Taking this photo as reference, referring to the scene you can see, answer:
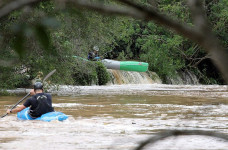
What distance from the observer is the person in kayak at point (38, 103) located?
31.6 ft

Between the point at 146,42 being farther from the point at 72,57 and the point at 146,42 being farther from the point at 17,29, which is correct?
the point at 17,29

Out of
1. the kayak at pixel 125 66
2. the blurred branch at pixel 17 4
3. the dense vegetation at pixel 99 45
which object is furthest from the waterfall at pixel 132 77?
the blurred branch at pixel 17 4

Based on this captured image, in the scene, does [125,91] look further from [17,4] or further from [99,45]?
[17,4]

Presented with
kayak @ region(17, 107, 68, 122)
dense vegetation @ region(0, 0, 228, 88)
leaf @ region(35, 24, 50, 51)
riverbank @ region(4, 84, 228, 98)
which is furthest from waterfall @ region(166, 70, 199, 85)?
leaf @ region(35, 24, 50, 51)

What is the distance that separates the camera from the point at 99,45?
17125mm

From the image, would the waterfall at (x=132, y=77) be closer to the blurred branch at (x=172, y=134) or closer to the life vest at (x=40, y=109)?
the life vest at (x=40, y=109)

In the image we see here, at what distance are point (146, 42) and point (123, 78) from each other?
483 cm

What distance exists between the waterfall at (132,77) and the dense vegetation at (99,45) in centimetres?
103

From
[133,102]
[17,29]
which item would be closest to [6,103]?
[133,102]

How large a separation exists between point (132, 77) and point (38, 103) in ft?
53.2

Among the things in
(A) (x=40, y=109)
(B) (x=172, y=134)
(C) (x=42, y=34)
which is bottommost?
(A) (x=40, y=109)

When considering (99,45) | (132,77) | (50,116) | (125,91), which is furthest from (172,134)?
(132,77)

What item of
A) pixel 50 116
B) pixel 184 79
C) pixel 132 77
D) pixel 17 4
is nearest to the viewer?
pixel 17 4

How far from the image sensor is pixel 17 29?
1.01 metres
